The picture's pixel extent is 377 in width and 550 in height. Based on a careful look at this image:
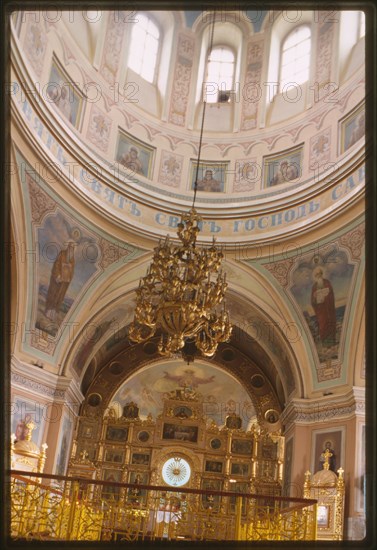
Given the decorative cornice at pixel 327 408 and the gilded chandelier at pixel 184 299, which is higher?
the gilded chandelier at pixel 184 299

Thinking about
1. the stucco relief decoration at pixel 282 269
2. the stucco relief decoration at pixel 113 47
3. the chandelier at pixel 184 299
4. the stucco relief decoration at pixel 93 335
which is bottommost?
the chandelier at pixel 184 299

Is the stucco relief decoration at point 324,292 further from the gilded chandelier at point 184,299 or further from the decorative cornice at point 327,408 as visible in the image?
the gilded chandelier at point 184,299

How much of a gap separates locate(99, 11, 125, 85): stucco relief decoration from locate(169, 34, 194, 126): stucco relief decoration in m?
1.77

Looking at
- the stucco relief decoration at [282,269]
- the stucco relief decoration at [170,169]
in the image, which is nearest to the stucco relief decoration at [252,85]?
the stucco relief decoration at [170,169]

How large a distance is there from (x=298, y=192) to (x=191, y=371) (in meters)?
7.76

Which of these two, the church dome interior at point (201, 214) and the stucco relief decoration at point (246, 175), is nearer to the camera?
the church dome interior at point (201, 214)

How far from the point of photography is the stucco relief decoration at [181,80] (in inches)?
638

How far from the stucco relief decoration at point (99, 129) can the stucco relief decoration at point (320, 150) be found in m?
4.76

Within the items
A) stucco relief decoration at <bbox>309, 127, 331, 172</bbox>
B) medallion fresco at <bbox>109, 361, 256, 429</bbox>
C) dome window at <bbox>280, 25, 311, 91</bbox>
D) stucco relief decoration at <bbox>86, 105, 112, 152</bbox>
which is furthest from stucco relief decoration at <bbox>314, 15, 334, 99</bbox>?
medallion fresco at <bbox>109, 361, 256, 429</bbox>

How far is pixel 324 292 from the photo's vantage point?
13883 millimetres

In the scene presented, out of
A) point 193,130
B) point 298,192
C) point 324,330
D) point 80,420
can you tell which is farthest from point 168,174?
point 80,420

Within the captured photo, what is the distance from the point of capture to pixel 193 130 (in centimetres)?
1623

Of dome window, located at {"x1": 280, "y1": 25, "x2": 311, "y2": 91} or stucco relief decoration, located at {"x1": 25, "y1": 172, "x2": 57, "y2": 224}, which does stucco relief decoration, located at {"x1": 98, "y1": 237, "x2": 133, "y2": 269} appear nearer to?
stucco relief decoration, located at {"x1": 25, "y1": 172, "x2": 57, "y2": 224}

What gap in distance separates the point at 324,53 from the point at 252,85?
2.17 meters
